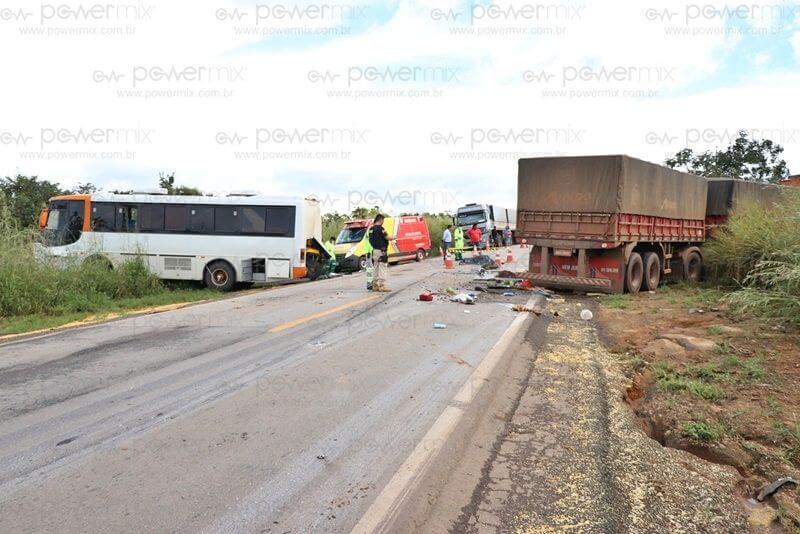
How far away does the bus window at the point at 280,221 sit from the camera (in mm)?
15859

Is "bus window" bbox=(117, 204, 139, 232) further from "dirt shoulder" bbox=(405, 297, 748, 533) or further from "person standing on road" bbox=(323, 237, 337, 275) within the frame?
"dirt shoulder" bbox=(405, 297, 748, 533)

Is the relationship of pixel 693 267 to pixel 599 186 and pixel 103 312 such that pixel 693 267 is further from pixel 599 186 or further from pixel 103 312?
pixel 103 312

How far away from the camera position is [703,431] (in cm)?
420

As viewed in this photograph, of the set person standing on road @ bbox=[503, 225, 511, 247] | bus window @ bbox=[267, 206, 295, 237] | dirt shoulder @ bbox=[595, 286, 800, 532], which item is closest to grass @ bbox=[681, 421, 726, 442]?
dirt shoulder @ bbox=[595, 286, 800, 532]

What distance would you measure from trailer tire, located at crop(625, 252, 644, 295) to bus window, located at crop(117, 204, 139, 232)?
1397cm

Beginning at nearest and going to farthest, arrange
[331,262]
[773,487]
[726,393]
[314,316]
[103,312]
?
[773,487], [726,393], [314,316], [103,312], [331,262]

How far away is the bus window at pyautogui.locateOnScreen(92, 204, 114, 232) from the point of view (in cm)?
1591

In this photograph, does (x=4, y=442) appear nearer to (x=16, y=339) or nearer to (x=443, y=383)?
(x=443, y=383)

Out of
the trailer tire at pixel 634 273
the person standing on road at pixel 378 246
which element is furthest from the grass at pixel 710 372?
the person standing on road at pixel 378 246

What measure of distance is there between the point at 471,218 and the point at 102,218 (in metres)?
21.5

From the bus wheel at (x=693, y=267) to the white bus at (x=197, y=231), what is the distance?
1143cm

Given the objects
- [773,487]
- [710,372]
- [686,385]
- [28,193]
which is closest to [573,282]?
[710,372]

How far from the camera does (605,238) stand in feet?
38.8

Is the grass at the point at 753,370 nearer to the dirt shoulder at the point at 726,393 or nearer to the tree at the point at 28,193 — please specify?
the dirt shoulder at the point at 726,393
